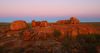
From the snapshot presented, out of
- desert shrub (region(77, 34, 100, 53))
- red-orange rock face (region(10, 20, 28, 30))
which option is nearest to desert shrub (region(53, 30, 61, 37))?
desert shrub (region(77, 34, 100, 53))

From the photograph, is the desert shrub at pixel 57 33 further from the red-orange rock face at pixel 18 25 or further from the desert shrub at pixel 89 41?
the red-orange rock face at pixel 18 25

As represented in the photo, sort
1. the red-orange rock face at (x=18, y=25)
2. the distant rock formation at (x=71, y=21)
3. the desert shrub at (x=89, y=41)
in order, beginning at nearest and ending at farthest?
the desert shrub at (x=89, y=41) → the distant rock formation at (x=71, y=21) → the red-orange rock face at (x=18, y=25)

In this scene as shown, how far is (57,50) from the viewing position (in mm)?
38031

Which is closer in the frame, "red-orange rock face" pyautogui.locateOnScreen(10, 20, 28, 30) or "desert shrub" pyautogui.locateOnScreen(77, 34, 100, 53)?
"desert shrub" pyautogui.locateOnScreen(77, 34, 100, 53)

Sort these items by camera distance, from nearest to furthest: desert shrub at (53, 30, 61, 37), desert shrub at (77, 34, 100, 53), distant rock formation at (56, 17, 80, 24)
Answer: desert shrub at (77, 34, 100, 53) < desert shrub at (53, 30, 61, 37) < distant rock formation at (56, 17, 80, 24)

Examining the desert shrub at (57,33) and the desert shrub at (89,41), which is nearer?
the desert shrub at (89,41)

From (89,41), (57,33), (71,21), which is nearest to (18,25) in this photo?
(71,21)

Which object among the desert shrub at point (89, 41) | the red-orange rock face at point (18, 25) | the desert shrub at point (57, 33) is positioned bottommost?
the desert shrub at point (89, 41)

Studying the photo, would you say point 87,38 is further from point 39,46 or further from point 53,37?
point 39,46

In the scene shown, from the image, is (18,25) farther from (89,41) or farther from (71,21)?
(89,41)

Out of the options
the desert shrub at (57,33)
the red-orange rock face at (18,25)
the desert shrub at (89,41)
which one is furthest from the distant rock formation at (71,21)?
the desert shrub at (57,33)

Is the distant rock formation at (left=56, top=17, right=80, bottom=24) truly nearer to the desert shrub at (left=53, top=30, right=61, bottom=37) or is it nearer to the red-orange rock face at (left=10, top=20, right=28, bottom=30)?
the red-orange rock face at (left=10, top=20, right=28, bottom=30)

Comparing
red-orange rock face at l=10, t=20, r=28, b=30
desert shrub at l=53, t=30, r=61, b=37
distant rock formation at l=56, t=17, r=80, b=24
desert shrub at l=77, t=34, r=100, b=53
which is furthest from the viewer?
red-orange rock face at l=10, t=20, r=28, b=30

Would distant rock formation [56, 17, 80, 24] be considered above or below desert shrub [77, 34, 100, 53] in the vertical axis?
above
